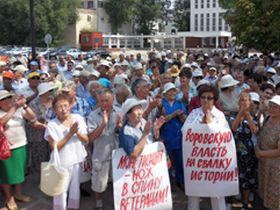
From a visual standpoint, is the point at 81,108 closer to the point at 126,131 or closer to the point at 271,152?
the point at 126,131

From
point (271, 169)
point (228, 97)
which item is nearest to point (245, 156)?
point (271, 169)

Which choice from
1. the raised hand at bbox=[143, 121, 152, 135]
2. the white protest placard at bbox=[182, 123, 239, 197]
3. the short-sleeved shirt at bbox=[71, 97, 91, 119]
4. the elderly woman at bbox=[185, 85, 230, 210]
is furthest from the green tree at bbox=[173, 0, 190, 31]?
the raised hand at bbox=[143, 121, 152, 135]

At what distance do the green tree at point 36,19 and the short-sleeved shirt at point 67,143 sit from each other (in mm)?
62878

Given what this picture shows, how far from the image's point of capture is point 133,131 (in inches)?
175

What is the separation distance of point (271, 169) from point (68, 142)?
7.91ft

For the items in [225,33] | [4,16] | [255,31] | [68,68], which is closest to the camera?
[68,68]

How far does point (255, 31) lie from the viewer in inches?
600

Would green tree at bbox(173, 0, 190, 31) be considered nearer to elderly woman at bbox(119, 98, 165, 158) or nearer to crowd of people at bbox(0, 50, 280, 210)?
crowd of people at bbox(0, 50, 280, 210)

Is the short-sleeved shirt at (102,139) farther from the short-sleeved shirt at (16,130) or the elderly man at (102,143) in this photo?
the short-sleeved shirt at (16,130)

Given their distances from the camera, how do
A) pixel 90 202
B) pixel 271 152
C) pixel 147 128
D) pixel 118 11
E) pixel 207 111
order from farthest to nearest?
pixel 118 11 < pixel 90 202 < pixel 207 111 < pixel 271 152 < pixel 147 128

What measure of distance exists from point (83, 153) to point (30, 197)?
57.9 inches

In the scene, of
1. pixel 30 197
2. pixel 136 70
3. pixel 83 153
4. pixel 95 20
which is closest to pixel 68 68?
pixel 136 70

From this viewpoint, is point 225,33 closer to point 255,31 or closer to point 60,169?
point 255,31

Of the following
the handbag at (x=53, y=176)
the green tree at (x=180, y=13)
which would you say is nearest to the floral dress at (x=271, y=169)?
the handbag at (x=53, y=176)
